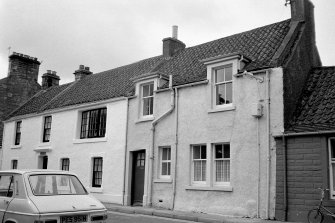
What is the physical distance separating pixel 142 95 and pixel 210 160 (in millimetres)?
5501

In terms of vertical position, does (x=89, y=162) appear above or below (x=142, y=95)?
below

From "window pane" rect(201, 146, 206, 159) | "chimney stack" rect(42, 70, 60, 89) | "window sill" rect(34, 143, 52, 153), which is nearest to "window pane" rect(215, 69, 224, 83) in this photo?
"window pane" rect(201, 146, 206, 159)

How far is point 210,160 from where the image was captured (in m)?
15.3

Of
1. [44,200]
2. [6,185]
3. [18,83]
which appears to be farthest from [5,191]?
[18,83]

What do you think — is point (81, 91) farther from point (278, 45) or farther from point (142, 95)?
point (278, 45)

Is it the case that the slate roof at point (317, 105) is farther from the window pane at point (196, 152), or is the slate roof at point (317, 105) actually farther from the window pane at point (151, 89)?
the window pane at point (151, 89)

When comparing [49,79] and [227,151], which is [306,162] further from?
[49,79]

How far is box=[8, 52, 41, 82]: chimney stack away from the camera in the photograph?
30.8 meters

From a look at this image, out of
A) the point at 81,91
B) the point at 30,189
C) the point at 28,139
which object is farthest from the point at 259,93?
the point at 28,139

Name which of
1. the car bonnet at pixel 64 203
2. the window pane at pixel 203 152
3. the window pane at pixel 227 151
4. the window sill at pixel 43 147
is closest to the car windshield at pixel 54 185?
the car bonnet at pixel 64 203

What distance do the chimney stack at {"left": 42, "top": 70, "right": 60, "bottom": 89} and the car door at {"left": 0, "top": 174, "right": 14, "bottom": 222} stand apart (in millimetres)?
25327

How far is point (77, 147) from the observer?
21859 millimetres

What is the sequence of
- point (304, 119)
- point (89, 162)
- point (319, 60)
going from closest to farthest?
point (304, 119), point (319, 60), point (89, 162)

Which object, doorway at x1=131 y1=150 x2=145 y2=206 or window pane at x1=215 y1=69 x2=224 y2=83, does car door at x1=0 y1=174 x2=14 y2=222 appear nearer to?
window pane at x1=215 y1=69 x2=224 y2=83
